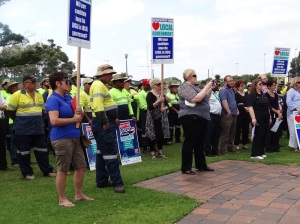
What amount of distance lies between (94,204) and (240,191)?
7.35ft

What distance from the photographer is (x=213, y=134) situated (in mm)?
9672

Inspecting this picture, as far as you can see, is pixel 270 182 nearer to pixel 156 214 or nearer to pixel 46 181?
pixel 156 214

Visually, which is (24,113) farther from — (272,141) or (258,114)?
(272,141)

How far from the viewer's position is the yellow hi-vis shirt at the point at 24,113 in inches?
297

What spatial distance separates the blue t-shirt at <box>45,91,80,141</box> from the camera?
5.33m

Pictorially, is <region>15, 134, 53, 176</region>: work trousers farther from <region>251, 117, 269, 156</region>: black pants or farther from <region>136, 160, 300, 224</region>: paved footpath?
<region>251, 117, 269, 156</region>: black pants

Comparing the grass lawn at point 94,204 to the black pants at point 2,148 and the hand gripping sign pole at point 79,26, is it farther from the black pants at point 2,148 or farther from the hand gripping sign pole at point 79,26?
the hand gripping sign pole at point 79,26

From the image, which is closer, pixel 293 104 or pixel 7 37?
pixel 293 104

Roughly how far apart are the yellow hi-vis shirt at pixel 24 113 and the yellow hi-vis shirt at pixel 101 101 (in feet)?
6.64

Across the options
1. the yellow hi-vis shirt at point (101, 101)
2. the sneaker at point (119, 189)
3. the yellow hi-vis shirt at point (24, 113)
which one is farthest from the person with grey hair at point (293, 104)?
the yellow hi-vis shirt at point (24, 113)

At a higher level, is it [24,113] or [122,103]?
[122,103]

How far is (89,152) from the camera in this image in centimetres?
822

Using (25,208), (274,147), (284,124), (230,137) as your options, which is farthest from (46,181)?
(284,124)

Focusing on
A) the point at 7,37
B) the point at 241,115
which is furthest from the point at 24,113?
the point at 7,37
